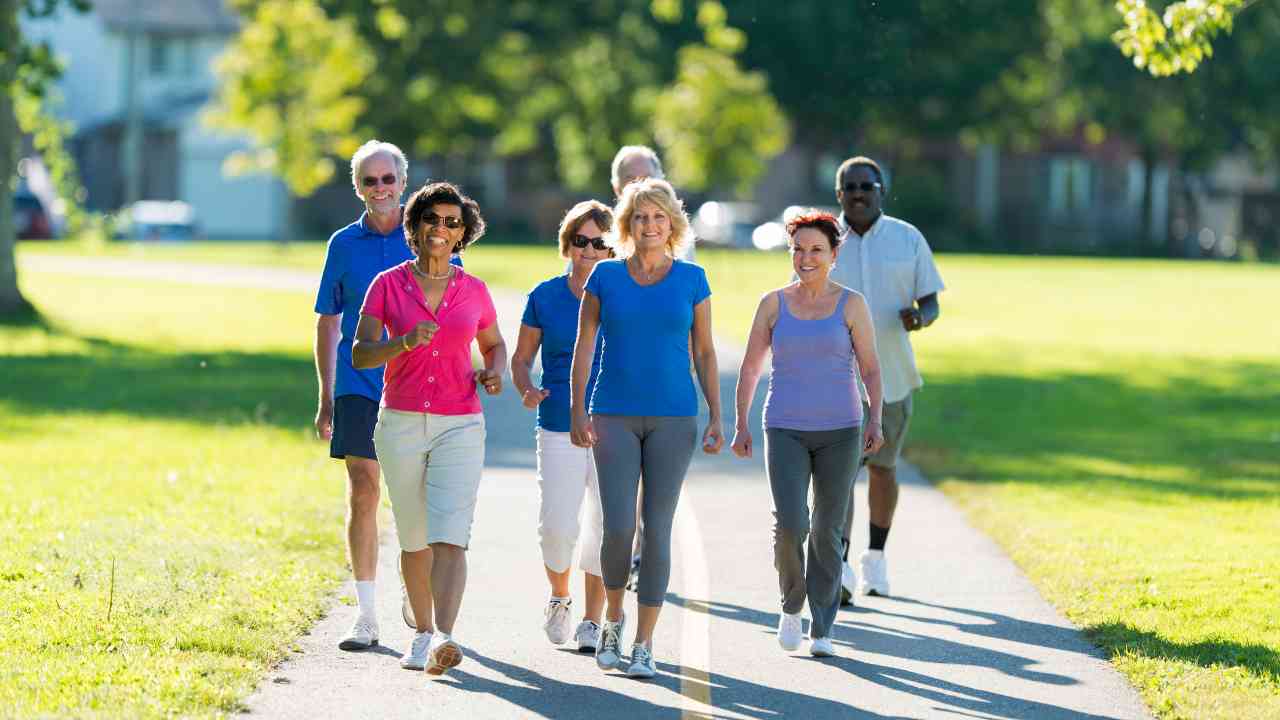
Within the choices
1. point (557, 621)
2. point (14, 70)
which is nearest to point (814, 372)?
point (557, 621)

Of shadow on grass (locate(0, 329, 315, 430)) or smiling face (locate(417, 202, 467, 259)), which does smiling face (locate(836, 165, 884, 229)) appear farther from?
shadow on grass (locate(0, 329, 315, 430))

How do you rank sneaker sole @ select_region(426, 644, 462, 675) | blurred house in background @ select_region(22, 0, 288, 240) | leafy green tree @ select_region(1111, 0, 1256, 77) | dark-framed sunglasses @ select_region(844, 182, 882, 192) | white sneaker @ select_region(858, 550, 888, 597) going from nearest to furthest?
sneaker sole @ select_region(426, 644, 462, 675)
dark-framed sunglasses @ select_region(844, 182, 882, 192)
white sneaker @ select_region(858, 550, 888, 597)
leafy green tree @ select_region(1111, 0, 1256, 77)
blurred house in background @ select_region(22, 0, 288, 240)

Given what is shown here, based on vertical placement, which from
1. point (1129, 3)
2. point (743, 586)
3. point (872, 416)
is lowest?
point (743, 586)

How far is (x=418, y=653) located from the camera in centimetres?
782

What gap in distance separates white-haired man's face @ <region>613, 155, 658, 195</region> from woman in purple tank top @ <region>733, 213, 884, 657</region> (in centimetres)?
105

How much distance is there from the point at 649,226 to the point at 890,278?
230 centimetres

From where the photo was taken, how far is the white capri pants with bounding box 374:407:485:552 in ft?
25.0

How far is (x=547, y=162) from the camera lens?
75.6 metres

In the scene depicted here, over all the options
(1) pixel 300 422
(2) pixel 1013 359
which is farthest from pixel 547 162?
(1) pixel 300 422

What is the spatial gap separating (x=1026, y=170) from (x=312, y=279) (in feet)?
141

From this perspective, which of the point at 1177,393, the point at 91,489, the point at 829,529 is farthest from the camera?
the point at 1177,393

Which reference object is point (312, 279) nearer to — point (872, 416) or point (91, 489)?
point (91, 489)

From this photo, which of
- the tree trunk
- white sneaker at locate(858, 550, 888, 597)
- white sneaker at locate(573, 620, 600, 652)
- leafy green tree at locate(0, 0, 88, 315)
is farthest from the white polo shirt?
the tree trunk

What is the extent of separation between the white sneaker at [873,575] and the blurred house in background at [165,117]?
63142 millimetres
